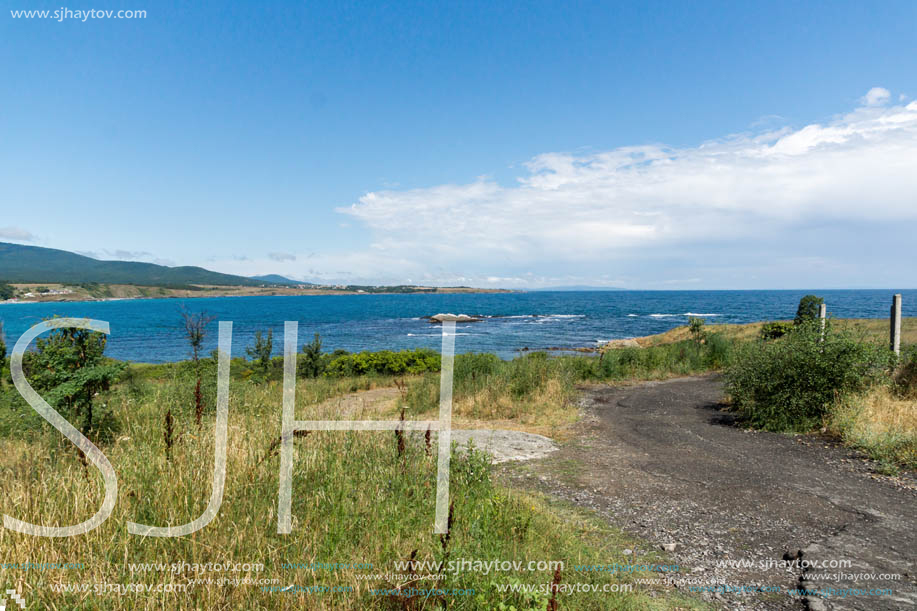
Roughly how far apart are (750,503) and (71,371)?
814 cm

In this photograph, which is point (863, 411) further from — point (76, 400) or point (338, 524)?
point (76, 400)

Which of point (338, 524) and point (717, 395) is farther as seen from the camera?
point (717, 395)

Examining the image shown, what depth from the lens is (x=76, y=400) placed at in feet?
18.1

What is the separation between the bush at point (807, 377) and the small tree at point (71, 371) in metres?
10.9

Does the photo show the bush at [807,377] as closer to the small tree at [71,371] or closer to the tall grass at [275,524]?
the tall grass at [275,524]

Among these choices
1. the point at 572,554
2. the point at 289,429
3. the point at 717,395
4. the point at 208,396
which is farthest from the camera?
the point at 717,395

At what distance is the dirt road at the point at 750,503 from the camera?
12.3 feet

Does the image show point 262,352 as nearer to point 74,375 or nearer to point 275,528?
point 74,375

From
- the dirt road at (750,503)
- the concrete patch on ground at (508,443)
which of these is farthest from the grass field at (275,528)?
the concrete patch on ground at (508,443)

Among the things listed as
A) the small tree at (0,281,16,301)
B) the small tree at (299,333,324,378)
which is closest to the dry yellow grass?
the small tree at (299,333,324,378)

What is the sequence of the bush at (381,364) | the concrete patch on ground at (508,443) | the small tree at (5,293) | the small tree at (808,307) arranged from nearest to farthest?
the concrete patch on ground at (508,443) → the small tree at (808,307) → the bush at (381,364) → the small tree at (5,293)

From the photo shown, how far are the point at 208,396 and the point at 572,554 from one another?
6.46 metres

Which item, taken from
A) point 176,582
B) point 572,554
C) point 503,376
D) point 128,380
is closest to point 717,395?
point 503,376

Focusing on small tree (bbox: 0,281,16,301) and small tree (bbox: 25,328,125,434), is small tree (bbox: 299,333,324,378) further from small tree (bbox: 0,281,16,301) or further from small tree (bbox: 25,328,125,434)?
small tree (bbox: 0,281,16,301)
